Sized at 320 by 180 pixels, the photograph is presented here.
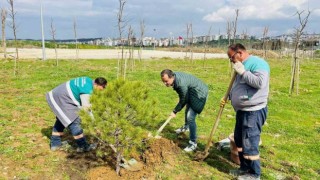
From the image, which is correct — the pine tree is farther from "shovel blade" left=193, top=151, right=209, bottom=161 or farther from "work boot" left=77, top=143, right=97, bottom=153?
"shovel blade" left=193, top=151, right=209, bottom=161

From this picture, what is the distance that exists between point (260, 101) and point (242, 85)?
35 cm

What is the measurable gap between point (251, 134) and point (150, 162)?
1.83 meters

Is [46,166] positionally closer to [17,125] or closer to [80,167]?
[80,167]

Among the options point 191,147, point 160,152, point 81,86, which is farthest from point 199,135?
point 81,86

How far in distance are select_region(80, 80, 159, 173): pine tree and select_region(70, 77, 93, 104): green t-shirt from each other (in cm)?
75

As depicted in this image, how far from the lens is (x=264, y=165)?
20.2 feet

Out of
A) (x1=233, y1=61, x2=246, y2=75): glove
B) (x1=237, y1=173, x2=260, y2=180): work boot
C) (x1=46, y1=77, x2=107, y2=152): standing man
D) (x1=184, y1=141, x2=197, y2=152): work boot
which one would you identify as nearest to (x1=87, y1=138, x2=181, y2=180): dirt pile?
(x1=184, y1=141, x2=197, y2=152): work boot

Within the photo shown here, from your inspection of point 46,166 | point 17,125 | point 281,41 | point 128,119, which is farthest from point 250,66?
point 281,41

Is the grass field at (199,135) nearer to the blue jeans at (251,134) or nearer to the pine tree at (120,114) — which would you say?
the blue jeans at (251,134)

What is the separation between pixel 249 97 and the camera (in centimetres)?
481

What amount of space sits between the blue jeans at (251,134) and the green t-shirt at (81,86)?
8.12 feet

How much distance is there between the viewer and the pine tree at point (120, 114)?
462 cm

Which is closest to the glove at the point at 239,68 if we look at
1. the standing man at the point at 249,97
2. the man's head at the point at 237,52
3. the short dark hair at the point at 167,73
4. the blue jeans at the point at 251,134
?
the standing man at the point at 249,97

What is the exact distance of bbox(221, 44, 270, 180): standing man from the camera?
4641 mm
